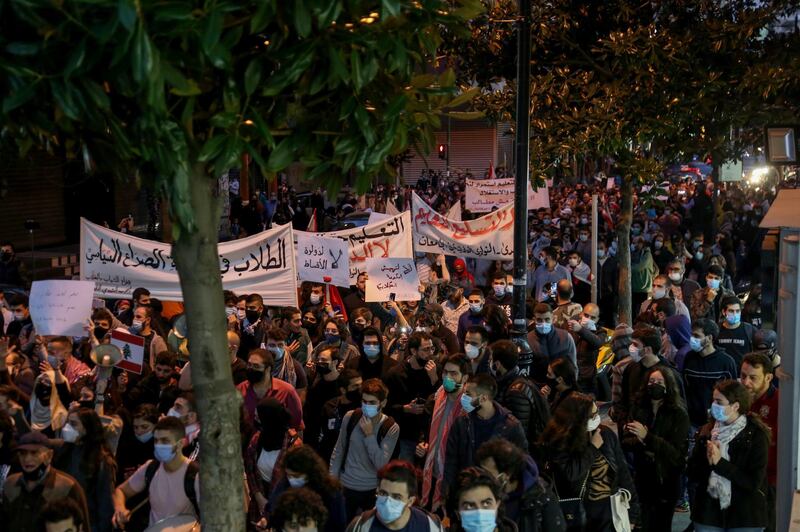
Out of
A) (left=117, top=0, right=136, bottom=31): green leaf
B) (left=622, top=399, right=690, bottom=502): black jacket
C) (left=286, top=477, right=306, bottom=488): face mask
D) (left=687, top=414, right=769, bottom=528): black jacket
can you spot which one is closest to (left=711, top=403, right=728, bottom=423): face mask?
(left=687, top=414, right=769, bottom=528): black jacket

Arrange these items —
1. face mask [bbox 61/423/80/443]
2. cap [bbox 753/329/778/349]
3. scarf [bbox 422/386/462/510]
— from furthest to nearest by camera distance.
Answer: cap [bbox 753/329/778/349] < scarf [bbox 422/386/462/510] < face mask [bbox 61/423/80/443]

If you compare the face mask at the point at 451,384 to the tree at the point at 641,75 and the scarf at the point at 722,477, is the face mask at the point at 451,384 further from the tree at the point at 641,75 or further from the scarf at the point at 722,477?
the tree at the point at 641,75

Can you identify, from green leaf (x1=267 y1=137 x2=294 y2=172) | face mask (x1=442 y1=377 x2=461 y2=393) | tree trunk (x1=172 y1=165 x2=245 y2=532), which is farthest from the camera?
face mask (x1=442 y1=377 x2=461 y2=393)

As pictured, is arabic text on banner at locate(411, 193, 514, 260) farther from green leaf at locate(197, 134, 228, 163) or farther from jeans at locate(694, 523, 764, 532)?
green leaf at locate(197, 134, 228, 163)

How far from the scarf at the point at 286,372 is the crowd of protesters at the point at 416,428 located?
0.8 inches

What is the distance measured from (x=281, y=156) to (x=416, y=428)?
15.0 ft

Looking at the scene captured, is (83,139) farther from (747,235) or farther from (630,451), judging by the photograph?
(747,235)

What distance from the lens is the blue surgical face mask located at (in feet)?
30.6

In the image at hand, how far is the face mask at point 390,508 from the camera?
5605 millimetres

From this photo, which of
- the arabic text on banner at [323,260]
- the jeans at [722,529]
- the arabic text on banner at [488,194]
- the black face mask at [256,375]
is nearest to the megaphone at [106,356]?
the black face mask at [256,375]

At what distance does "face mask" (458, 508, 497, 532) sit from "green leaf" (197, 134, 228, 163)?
2372 mm

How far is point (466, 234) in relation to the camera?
13.9 m

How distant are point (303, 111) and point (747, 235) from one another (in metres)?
20.6

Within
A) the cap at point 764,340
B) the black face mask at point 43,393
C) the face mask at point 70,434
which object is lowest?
the face mask at point 70,434
